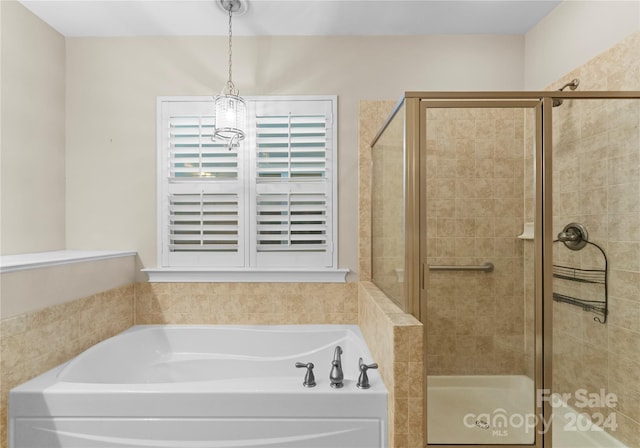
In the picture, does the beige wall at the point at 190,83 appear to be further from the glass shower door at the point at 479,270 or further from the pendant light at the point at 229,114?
the glass shower door at the point at 479,270

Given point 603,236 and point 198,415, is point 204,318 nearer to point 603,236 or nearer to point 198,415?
point 198,415

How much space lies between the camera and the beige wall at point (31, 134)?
2047 millimetres

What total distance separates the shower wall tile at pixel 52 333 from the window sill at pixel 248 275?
1.01 ft

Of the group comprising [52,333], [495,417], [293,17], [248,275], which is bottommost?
[495,417]

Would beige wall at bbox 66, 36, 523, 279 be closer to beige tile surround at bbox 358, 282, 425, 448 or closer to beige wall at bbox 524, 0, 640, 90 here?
beige wall at bbox 524, 0, 640, 90

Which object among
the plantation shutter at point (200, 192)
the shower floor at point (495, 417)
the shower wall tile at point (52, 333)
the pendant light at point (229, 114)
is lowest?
the shower floor at point (495, 417)

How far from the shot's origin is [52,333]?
175cm

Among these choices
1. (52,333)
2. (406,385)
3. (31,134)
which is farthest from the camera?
(31,134)

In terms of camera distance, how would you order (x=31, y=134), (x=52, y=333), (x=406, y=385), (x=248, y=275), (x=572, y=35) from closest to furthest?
(x=406, y=385) → (x=52, y=333) → (x=572, y=35) → (x=31, y=134) → (x=248, y=275)

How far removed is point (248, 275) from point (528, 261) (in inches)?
64.8

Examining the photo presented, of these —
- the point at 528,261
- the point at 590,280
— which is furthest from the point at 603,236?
the point at 528,261

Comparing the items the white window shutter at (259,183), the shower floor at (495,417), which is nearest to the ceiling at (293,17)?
the white window shutter at (259,183)

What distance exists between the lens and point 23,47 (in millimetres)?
2141

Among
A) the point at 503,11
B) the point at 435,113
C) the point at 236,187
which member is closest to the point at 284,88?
the point at 236,187
